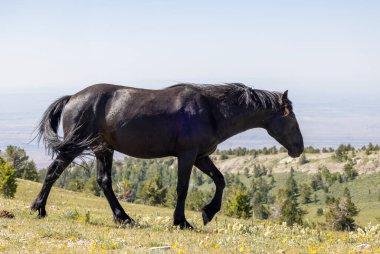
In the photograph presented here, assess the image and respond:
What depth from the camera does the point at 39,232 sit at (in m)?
9.95

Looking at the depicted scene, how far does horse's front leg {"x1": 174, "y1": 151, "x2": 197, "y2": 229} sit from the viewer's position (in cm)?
1186

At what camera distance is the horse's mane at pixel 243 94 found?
12844mm

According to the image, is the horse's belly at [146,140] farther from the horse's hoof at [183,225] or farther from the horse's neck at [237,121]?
the horse's hoof at [183,225]

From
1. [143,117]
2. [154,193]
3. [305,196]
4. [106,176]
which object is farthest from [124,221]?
[305,196]

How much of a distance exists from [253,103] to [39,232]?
5.91m

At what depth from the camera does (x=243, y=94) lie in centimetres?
1296

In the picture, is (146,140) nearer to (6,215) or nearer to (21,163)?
(6,215)

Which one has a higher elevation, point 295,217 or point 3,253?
point 3,253

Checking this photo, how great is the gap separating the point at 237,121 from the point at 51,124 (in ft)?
15.6

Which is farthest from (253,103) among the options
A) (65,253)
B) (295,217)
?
(295,217)

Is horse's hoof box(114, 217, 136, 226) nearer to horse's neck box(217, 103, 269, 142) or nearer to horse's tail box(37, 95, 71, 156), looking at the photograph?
horse's tail box(37, 95, 71, 156)

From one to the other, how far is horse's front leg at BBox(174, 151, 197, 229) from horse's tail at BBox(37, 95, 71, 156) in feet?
10.2

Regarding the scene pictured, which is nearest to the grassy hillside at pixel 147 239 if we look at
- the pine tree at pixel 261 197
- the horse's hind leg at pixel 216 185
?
the horse's hind leg at pixel 216 185

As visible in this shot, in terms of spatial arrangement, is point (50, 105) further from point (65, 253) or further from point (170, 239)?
point (65, 253)
